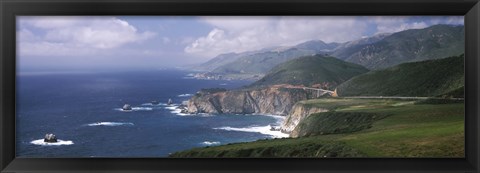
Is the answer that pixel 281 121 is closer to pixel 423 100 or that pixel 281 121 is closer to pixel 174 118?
pixel 174 118

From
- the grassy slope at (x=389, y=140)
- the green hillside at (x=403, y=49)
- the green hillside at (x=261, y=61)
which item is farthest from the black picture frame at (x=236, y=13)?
the green hillside at (x=261, y=61)

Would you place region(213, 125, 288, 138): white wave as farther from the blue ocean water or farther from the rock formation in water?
the rock formation in water

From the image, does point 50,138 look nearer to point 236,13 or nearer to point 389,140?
point 236,13

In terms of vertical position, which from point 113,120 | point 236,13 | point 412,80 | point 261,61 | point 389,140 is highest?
point 236,13

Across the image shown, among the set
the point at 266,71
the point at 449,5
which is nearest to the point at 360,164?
the point at 266,71

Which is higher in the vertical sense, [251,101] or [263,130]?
[251,101]

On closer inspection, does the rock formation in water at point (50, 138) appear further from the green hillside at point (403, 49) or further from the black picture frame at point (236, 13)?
the green hillside at point (403, 49)

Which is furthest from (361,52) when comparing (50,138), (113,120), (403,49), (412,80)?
(50,138)
